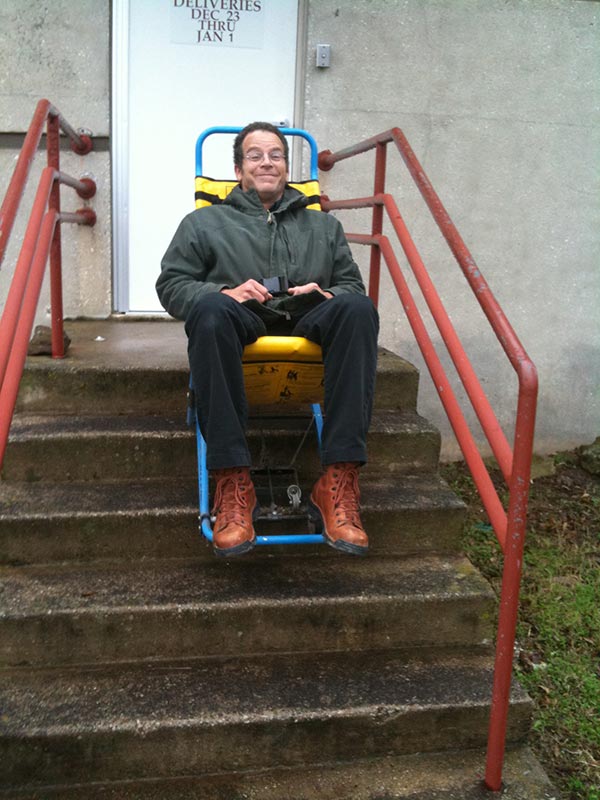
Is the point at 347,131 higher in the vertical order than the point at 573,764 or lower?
higher

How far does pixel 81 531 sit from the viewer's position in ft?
8.60

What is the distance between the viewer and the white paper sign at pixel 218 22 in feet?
13.7

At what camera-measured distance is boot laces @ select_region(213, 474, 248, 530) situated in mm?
2402

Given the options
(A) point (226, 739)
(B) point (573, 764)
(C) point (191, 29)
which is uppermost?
(C) point (191, 29)

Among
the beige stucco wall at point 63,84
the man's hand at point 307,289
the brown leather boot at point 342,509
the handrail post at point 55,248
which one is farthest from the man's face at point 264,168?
the beige stucco wall at point 63,84

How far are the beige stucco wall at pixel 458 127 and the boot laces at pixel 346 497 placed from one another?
2.15 m

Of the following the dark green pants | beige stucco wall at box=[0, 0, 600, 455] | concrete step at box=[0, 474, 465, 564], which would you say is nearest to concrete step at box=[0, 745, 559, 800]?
concrete step at box=[0, 474, 465, 564]

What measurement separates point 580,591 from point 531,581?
22 centimetres

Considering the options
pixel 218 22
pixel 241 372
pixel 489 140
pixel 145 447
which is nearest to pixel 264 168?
pixel 241 372

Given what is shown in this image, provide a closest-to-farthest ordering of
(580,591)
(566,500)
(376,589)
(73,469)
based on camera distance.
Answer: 1. (376,589)
2. (73,469)
3. (580,591)
4. (566,500)

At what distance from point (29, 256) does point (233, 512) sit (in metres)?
1.11

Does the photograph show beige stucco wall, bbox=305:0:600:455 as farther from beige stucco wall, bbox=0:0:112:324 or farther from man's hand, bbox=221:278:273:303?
man's hand, bbox=221:278:273:303

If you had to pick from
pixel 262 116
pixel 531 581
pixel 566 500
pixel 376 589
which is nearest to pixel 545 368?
pixel 566 500

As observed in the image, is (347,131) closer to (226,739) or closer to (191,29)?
(191,29)
